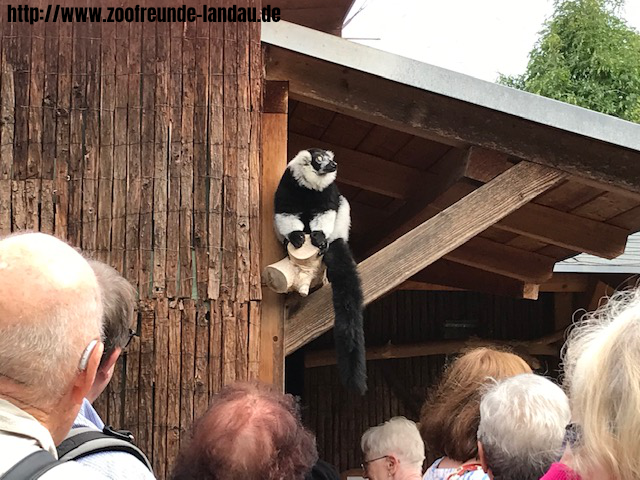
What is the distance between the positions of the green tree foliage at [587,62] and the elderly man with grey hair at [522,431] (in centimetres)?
2379

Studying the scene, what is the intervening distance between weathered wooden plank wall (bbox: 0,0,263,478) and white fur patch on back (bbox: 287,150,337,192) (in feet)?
0.72

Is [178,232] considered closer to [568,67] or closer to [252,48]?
[252,48]

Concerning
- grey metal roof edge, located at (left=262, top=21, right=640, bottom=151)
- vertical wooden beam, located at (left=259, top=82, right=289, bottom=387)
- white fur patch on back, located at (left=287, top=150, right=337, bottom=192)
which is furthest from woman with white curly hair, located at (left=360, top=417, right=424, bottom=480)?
grey metal roof edge, located at (left=262, top=21, right=640, bottom=151)

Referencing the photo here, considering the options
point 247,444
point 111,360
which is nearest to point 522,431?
point 247,444

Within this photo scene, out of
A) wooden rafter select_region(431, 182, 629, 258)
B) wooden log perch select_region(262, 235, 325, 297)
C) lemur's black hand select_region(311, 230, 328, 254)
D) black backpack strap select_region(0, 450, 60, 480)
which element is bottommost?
black backpack strap select_region(0, 450, 60, 480)

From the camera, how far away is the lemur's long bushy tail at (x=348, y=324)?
3.35 metres

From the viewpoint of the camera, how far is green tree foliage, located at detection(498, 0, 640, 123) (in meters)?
25.5

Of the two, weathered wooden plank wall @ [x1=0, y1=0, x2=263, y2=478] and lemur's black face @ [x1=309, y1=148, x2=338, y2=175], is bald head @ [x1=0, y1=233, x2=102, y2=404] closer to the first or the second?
weathered wooden plank wall @ [x1=0, y1=0, x2=263, y2=478]

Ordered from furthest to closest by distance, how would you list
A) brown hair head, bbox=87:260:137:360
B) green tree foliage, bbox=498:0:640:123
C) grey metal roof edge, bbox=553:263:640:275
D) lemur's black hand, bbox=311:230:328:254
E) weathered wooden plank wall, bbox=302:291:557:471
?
1. green tree foliage, bbox=498:0:640:123
2. weathered wooden plank wall, bbox=302:291:557:471
3. grey metal roof edge, bbox=553:263:640:275
4. lemur's black hand, bbox=311:230:328:254
5. brown hair head, bbox=87:260:137:360

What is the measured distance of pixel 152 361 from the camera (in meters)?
3.27

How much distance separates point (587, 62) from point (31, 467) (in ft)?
93.8

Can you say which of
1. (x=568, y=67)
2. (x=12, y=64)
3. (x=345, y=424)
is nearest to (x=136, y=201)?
(x=12, y=64)

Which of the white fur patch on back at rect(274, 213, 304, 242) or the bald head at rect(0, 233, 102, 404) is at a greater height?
the white fur patch on back at rect(274, 213, 304, 242)

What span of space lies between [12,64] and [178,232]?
3.33ft
